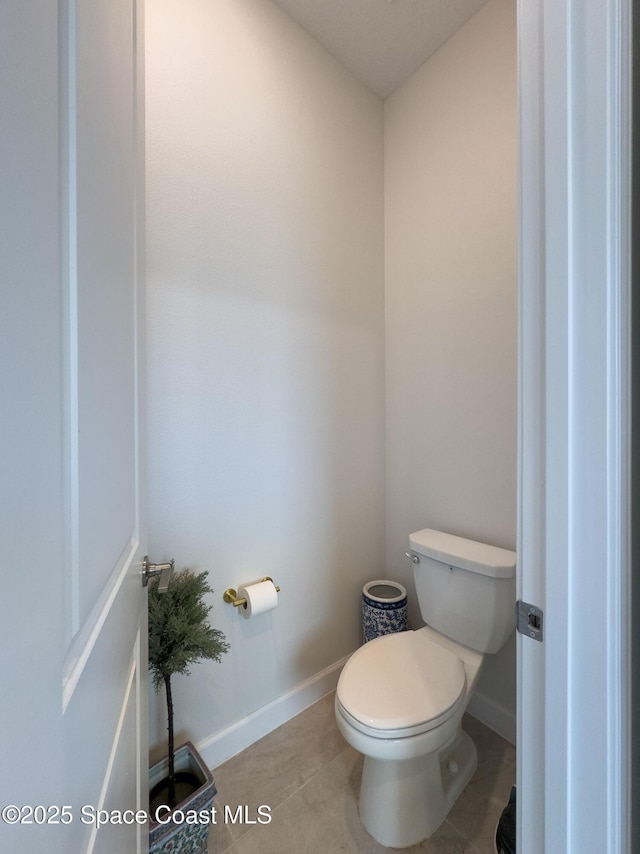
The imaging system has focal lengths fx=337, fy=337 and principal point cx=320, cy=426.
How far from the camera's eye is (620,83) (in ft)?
1.61

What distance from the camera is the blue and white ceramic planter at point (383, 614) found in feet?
4.88

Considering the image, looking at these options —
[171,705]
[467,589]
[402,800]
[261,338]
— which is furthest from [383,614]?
→ [261,338]

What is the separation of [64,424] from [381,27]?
200 cm

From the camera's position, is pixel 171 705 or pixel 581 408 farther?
pixel 171 705

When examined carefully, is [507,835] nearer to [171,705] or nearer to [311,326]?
[171,705]

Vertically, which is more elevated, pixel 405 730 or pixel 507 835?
pixel 405 730

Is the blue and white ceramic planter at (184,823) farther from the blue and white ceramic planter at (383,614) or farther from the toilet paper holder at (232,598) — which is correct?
the blue and white ceramic planter at (383,614)

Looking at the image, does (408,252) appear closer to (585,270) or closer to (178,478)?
(585,270)

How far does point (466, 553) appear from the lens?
48.6 inches

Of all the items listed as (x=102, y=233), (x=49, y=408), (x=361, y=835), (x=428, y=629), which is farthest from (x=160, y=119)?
(x=361, y=835)

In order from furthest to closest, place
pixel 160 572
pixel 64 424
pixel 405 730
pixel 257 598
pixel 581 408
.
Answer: pixel 257 598 < pixel 405 730 < pixel 160 572 < pixel 581 408 < pixel 64 424

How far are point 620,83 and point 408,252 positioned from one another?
1188mm

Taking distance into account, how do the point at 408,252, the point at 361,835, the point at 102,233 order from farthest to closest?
the point at 408,252
the point at 361,835
the point at 102,233

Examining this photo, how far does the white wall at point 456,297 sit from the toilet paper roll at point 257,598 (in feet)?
2.47
